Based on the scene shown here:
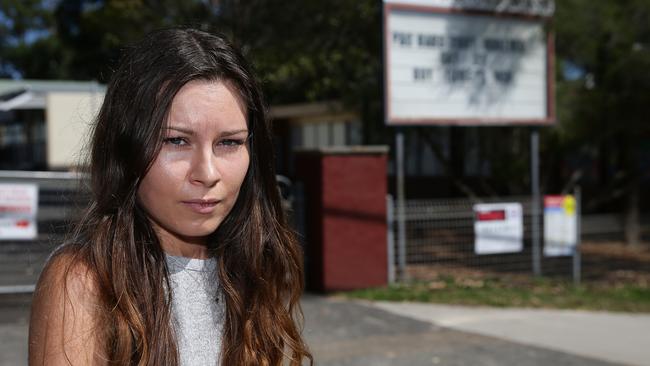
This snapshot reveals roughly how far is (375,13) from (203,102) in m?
12.0

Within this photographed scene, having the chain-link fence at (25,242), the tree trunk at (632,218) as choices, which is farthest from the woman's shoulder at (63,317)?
the tree trunk at (632,218)

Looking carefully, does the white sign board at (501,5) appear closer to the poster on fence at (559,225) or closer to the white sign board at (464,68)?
the white sign board at (464,68)

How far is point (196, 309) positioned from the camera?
156 cm

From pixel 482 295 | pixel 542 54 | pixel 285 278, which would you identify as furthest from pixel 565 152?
pixel 285 278

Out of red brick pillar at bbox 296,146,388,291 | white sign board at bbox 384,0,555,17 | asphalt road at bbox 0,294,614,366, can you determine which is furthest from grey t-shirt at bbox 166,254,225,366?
white sign board at bbox 384,0,555,17

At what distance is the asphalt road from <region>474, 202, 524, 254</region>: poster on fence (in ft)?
8.36

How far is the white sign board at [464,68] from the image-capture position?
10.2 meters

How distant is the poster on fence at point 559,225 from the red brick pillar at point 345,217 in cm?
261

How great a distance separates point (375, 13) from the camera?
13.1 meters

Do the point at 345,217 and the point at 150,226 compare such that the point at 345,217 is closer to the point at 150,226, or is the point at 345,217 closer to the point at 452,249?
the point at 452,249

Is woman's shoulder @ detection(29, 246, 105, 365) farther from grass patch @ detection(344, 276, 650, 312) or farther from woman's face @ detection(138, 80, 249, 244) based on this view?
grass patch @ detection(344, 276, 650, 312)

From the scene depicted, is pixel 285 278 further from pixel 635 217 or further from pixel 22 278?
pixel 635 217

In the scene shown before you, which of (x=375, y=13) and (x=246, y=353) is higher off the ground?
(x=375, y=13)

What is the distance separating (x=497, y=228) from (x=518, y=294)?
1.22 meters
